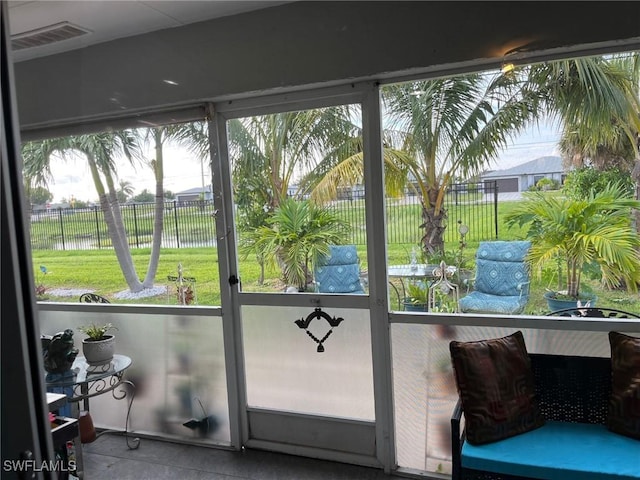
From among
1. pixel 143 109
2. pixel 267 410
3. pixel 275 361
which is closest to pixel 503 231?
pixel 275 361

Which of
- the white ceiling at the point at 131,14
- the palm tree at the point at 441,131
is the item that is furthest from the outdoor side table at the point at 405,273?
the white ceiling at the point at 131,14

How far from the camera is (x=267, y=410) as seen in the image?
280 centimetres

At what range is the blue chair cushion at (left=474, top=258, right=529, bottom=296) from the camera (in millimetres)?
2195

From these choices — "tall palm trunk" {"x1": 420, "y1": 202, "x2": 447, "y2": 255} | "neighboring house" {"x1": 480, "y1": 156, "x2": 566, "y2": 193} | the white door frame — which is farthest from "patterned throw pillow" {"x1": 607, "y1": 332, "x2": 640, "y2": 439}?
the white door frame

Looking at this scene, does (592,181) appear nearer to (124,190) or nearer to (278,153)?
(278,153)

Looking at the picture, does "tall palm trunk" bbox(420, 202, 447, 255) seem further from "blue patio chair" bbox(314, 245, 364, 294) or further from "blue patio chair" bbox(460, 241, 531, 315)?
"blue patio chair" bbox(314, 245, 364, 294)

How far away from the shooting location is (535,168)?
2.17 metres

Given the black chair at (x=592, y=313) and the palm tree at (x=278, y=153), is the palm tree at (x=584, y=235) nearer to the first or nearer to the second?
the black chair at (x=592, y=313)

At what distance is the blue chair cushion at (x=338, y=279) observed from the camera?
2.56m

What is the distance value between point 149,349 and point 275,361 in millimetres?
885

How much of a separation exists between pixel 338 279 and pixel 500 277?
0.86 m

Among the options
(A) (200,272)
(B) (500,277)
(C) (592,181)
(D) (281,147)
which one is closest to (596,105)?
(C) (592,181)

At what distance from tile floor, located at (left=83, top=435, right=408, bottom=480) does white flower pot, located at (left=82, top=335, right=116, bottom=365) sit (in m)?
0.59

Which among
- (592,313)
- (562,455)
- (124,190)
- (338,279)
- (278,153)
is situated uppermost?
(278,153)
